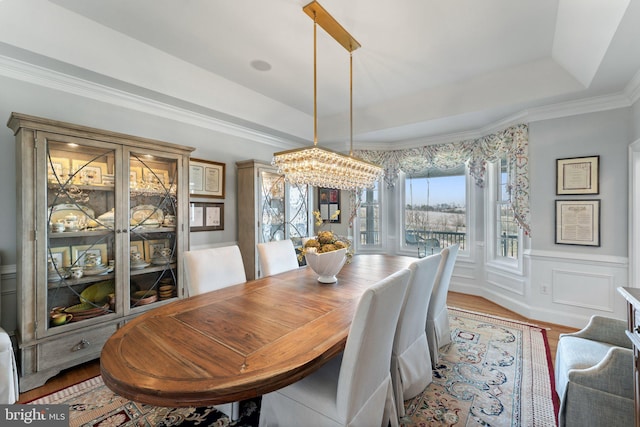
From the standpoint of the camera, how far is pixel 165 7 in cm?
200

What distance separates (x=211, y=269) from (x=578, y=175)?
3.88 meters

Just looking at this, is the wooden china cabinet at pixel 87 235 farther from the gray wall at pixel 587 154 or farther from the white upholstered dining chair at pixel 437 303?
the gray wall at pixel 587 154

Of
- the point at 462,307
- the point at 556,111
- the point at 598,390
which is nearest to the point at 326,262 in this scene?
the point at 598,390

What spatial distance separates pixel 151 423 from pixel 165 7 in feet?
9.34

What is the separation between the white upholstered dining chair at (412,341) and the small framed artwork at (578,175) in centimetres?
234

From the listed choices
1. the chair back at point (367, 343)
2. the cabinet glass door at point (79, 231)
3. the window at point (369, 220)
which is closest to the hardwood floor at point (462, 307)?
the cabinet glass door at point (79, 231)

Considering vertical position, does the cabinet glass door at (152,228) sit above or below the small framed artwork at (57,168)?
below

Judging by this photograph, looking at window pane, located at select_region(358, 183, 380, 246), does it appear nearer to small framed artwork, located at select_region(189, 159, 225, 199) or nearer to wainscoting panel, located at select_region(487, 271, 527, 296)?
wainscoting panel, located at select_region(487, 271, 527, 296)

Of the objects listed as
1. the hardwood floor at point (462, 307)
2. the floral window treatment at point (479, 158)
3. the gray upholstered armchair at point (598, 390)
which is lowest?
the hardwood floor at point (462, 307)

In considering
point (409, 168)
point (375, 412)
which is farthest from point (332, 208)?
point (375, 412)

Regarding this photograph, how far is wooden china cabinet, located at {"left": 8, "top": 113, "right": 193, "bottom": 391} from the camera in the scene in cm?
194

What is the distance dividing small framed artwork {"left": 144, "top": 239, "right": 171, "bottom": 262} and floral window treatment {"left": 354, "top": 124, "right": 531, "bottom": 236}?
3.27m

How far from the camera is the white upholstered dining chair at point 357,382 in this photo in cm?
110

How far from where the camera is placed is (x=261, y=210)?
361 cm
